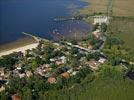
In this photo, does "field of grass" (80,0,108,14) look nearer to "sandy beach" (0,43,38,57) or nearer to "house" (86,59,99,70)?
"sandy beach" (0,43,38,57)

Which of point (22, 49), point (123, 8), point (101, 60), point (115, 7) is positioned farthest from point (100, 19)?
point (22, 49)

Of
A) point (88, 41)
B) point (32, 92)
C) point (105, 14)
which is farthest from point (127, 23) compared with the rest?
point (32, 92)

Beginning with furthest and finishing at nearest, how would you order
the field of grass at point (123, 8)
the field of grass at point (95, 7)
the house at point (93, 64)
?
the field of grass at point (95, 7), the field of grass at point (123, 8), the house at point (93, 64)

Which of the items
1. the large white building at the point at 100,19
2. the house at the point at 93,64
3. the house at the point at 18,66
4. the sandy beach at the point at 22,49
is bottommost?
the house at the point at 93,64

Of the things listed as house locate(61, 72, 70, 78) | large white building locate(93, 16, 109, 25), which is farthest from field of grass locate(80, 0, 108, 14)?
house locate(61, 72, 70, 78)

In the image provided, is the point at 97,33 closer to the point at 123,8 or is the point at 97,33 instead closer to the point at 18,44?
the point at 18,44

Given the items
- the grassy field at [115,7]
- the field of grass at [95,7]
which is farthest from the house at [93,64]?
the field of grass at [95,7]

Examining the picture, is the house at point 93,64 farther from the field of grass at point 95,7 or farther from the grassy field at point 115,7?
the field of grass at point 95,7
